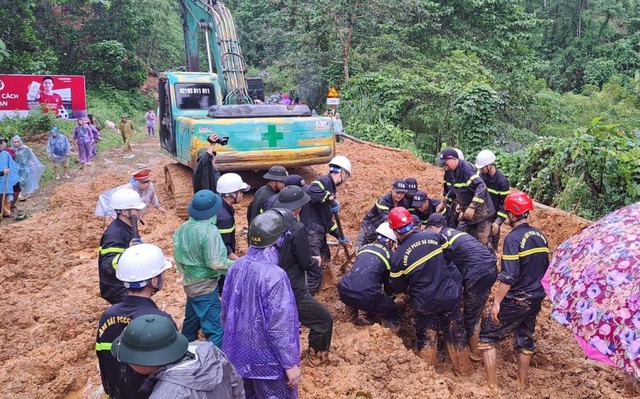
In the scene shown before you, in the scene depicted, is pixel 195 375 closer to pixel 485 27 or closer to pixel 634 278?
pixel 634 278

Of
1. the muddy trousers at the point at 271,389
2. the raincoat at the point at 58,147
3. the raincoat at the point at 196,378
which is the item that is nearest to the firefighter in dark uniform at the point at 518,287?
the muddy trousers at the point at 271,389

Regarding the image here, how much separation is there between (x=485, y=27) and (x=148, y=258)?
22.5 meters

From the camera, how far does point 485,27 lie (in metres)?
22.8

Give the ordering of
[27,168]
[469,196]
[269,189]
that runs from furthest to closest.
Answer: [27,168] → [469,196] → [269,189]

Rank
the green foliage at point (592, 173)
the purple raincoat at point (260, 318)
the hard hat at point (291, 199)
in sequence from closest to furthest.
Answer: the purple raincoat at point (260, 318)
the hard hat at point (291, 199)
the green foliage at point (592, 173)

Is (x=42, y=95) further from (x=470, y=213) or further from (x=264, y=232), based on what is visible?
(x=264, y=232)

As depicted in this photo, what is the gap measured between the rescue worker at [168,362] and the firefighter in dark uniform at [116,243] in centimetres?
153

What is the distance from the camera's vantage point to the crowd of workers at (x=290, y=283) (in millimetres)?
2615

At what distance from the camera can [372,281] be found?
5.06m

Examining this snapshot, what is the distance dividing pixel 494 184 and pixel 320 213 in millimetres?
2346

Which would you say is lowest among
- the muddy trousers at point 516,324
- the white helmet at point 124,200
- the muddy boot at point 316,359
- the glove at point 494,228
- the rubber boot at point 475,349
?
the rubber boot at point 475,349

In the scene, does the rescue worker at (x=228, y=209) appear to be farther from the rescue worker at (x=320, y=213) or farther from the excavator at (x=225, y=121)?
the excavator at (x=225, y=121)

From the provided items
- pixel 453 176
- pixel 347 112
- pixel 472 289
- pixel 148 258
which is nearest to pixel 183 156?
pixel 453 176

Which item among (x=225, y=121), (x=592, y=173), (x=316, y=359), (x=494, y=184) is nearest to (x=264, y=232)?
(x=316, y=359)
